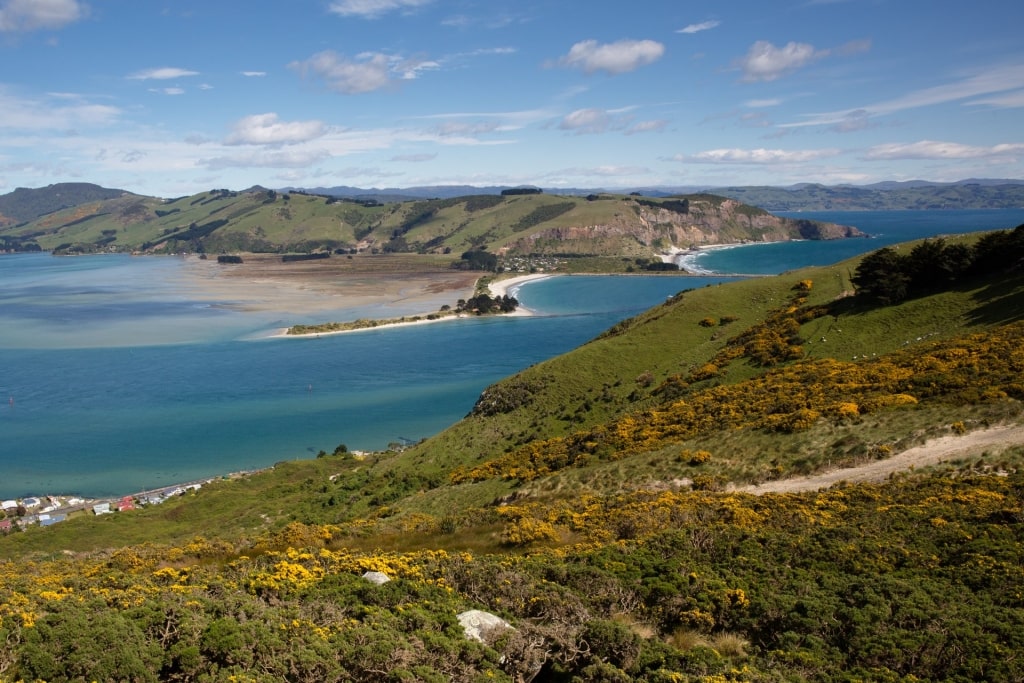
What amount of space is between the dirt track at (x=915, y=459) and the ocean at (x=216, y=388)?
58305 millimetres

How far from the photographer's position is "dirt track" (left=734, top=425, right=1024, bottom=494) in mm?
26219

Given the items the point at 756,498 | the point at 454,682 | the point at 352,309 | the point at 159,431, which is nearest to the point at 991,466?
the point at 756,498

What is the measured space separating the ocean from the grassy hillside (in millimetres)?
30422

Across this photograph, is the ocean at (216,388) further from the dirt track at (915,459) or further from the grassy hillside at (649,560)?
the dirt track at (915,459)

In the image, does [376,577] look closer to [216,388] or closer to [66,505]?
[66,505]

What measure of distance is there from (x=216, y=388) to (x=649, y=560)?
104965mm

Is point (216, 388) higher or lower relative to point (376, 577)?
lower

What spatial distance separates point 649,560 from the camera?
18.9 meters

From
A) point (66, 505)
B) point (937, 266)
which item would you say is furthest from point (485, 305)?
point (937, 266)

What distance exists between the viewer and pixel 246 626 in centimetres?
1387

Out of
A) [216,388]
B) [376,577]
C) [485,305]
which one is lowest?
[216,388]

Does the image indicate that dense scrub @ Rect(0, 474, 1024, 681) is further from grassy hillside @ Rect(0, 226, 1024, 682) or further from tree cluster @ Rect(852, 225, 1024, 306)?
tree cluster @ Rect(852, 225, 1024, 306)

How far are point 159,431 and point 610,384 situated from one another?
212 feet

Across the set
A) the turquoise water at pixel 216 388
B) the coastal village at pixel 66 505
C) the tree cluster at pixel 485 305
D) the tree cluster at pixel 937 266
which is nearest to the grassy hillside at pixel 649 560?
the tree cluster at pixel 937 266
